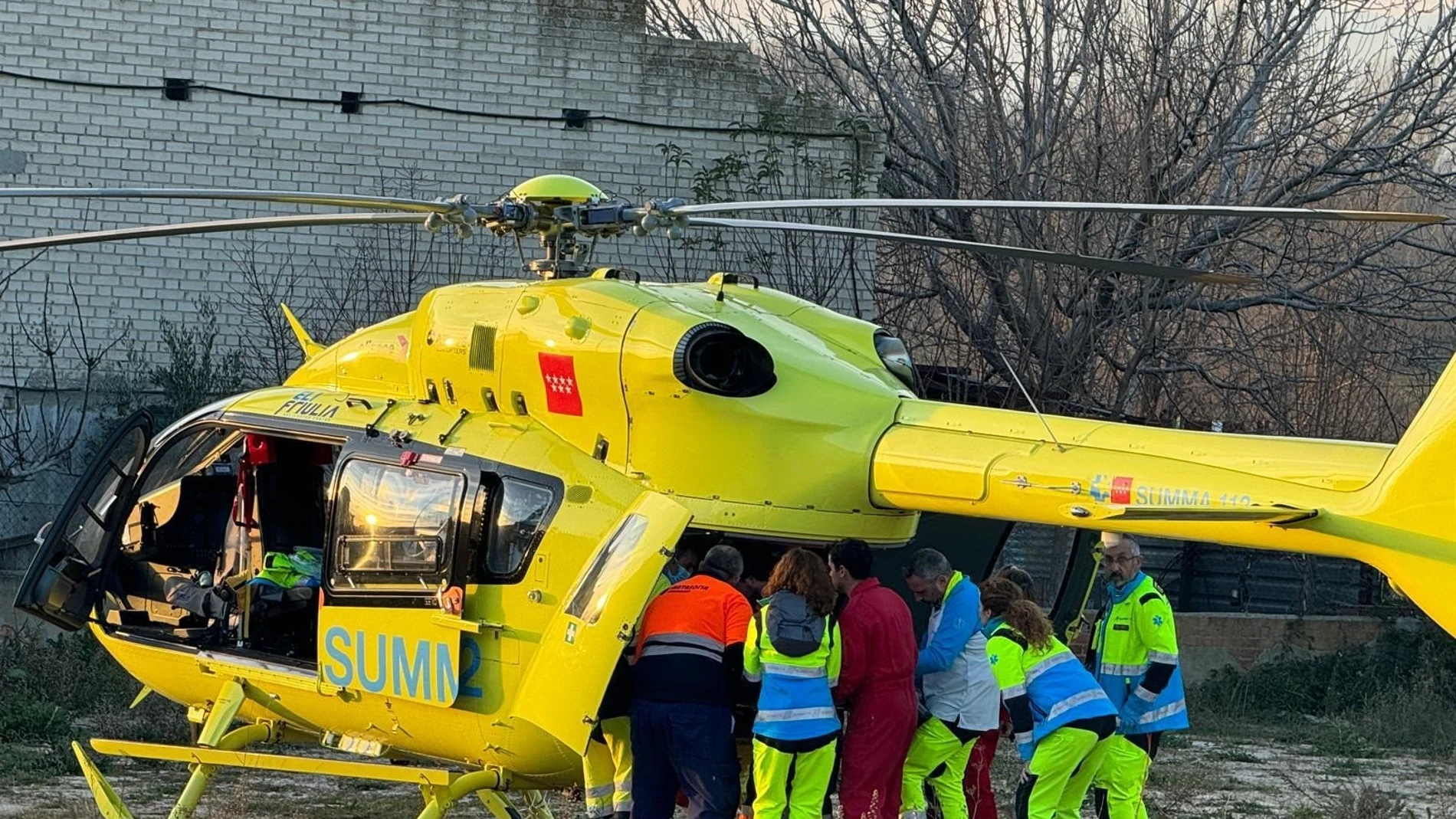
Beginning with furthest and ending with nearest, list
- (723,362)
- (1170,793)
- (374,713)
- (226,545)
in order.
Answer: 1. (1170,793)
2. (226,545)
3. (374,713)
4. (723,362)

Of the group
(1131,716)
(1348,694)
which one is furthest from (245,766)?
(1348,694)

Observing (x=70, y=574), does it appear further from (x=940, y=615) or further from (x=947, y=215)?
(x=947, y=215)

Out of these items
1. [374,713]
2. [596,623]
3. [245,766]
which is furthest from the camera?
[245,766]

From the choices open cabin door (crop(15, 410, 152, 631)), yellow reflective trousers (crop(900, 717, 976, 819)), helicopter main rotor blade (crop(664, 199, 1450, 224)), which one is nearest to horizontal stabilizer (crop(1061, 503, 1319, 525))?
helicopter main rotor blade (crop(664, 199, 1450, 224))

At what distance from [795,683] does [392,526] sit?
6.94 ft

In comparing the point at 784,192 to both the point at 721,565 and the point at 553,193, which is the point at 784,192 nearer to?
the point at 553,193

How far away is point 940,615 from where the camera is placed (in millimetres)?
8438

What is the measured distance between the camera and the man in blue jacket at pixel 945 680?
27.5ft

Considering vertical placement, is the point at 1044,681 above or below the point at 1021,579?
below

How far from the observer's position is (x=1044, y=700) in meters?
8.50

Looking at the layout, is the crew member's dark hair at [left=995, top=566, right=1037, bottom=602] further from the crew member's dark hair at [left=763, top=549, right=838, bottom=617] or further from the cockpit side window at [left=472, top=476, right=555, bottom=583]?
the cockpit side window at [left=472, top=476, right=555, bottom=583]

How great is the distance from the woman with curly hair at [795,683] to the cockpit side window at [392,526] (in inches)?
61.2

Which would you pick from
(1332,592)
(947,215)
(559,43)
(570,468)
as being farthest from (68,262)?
(1332,592)

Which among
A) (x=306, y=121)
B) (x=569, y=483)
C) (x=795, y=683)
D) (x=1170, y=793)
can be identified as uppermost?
(x=306, y=121)
